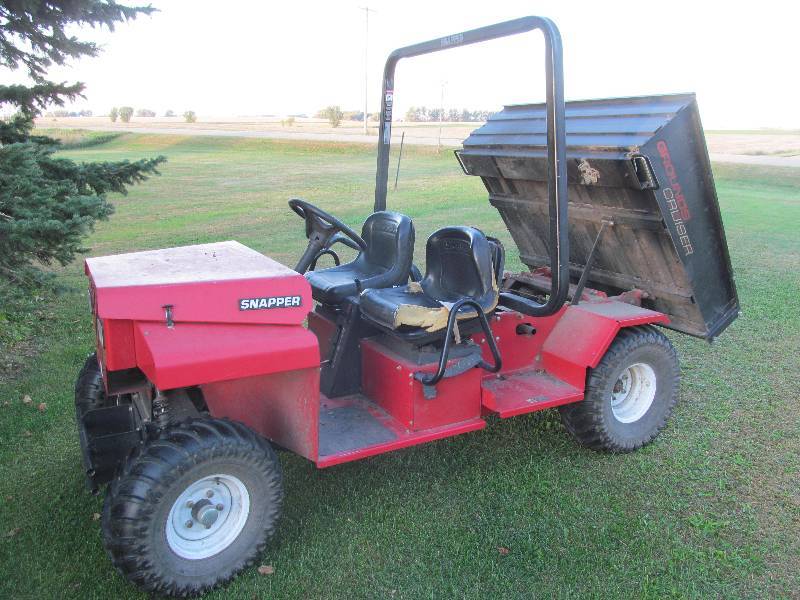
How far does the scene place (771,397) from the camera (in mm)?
5113

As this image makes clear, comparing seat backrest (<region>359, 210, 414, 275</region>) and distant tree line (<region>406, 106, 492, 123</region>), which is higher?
distant tree line (<region>406, 106, 492, 123</region>)

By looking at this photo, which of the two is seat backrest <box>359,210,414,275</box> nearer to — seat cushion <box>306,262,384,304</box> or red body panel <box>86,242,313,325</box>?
seat cushion <box>306,262,384,304</box>

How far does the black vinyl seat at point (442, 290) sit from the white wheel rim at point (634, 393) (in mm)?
1222

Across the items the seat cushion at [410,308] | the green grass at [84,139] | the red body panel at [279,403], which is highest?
the seat cushion at [410,308]

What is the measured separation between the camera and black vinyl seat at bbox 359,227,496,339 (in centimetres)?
369

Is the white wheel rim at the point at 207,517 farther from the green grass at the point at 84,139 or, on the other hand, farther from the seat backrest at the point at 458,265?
the green grass at the point at 84,139

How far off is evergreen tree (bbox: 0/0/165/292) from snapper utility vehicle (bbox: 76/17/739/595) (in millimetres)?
1353

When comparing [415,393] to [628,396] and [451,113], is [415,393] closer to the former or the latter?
[628,396]

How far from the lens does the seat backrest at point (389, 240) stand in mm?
4199

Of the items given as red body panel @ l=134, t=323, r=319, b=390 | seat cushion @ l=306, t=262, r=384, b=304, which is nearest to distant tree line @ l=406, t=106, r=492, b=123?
seat cushion @ l=306, t=262, r=384, b=304

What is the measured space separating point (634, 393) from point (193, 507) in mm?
2928

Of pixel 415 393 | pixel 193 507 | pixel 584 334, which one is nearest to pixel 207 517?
pixel 193 507

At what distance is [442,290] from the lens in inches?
164

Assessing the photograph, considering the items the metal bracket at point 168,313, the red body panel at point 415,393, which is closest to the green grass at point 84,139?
the red body panel at point 415,393
